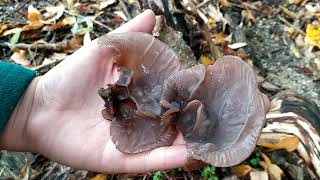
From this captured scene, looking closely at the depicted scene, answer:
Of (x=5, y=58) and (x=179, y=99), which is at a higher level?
(x=179, y=99)

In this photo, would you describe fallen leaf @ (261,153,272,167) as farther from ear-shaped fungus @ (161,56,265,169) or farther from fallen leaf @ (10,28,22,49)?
fallen leaf @ (10,28,22,49)

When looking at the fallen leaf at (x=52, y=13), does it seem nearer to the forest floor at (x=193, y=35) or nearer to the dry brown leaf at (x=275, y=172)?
the forest floor at (x=193, y=35)

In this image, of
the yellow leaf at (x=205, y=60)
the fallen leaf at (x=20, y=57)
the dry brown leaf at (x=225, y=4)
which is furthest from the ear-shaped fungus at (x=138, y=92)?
the dry brown leaf at (x=225, y=4)

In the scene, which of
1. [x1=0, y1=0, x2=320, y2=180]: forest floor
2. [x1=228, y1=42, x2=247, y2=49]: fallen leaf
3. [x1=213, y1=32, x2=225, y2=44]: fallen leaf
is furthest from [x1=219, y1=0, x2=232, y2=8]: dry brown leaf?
[x1=228, y1=42, x2=247, y2=49]: fallen leaf

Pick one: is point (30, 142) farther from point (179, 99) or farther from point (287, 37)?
point (287, 37)

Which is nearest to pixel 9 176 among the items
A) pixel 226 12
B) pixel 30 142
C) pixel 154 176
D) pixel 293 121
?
pixel 30 142
